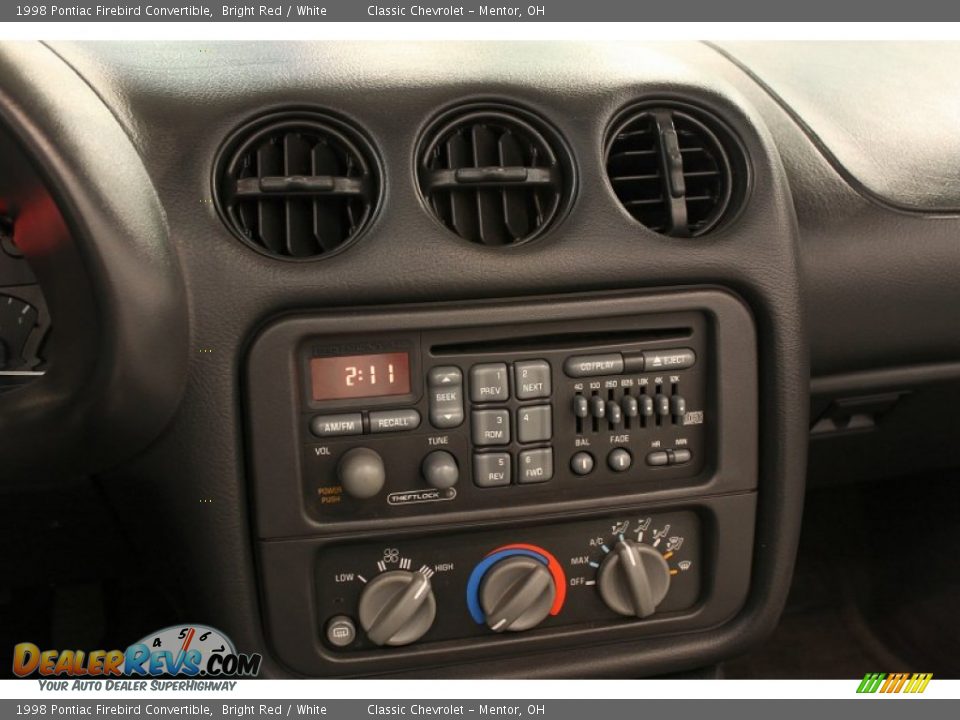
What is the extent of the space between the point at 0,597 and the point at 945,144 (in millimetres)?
1145

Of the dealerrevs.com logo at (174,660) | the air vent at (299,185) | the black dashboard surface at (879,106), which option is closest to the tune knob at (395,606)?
the dealerrevs.com logo at (174,660)

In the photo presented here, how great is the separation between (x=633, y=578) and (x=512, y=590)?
0.11 meters

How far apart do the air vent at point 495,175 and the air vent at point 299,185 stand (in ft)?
0.18

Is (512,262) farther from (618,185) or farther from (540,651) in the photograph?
(540,651)

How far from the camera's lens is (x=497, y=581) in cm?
87

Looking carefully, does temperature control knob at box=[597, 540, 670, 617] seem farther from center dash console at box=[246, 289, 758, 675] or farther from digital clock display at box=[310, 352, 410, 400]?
digital clock display at box=[310, 352, 410, 400]

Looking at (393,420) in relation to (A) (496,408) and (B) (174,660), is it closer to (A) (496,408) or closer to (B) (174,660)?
(A) (496,408)

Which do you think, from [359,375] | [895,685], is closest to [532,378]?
[359,375]

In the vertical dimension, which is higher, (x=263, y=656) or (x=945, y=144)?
(x=945, y=144)

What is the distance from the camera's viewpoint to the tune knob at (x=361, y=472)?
811 millimetres

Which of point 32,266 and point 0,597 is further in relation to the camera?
point 0,597

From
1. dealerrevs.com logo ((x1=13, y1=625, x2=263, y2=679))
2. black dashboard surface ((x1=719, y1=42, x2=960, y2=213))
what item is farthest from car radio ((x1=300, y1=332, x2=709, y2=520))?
black dashboard surface ((x1=719, y1=42, x2=960, y2=213))

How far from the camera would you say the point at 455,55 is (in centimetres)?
87

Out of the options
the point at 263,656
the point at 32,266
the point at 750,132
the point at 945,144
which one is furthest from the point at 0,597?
the point at 945,144
